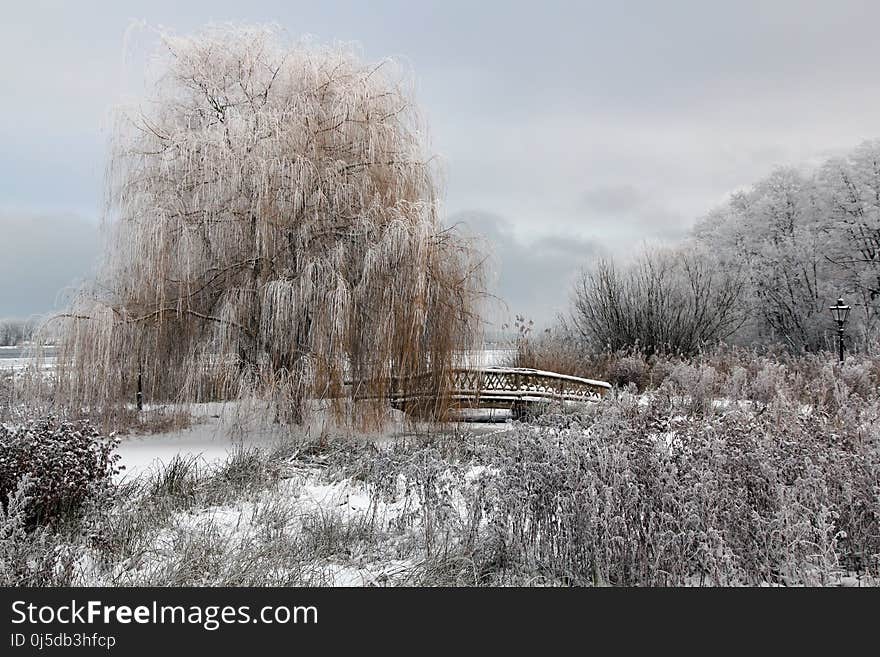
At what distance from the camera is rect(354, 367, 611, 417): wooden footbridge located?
382 inches

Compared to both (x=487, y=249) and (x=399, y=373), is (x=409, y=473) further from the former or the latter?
(x=487, y=249)

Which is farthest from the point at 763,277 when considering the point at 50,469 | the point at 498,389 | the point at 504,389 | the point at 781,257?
the point at 50,469

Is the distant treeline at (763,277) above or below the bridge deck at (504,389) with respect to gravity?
above

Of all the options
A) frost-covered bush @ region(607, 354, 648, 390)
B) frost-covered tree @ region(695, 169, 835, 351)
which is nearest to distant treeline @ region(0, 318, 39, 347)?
frost-covered bush @ region(607, 354, 648, 390)

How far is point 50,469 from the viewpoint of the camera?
5246 millimetres

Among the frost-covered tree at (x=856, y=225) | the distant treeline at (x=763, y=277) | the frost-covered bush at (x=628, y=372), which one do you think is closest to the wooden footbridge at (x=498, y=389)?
the frost-covered bush at (x=628, y=372)

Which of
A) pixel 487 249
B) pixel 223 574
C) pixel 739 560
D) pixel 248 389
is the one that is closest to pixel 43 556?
pixel 223 574

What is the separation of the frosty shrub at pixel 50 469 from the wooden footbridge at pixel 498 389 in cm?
411

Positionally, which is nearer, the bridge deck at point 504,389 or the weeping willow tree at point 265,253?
the weeping willow tree at point 265,253

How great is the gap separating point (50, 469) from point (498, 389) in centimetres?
753

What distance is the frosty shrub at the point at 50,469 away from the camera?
16.8 feet

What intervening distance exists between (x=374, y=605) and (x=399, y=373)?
6.06 metres

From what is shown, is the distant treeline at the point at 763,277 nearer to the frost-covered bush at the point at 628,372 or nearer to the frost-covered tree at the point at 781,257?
the frost-covered tree at the point at 781,257

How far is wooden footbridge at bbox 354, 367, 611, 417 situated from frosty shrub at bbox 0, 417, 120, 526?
4.11 metres
